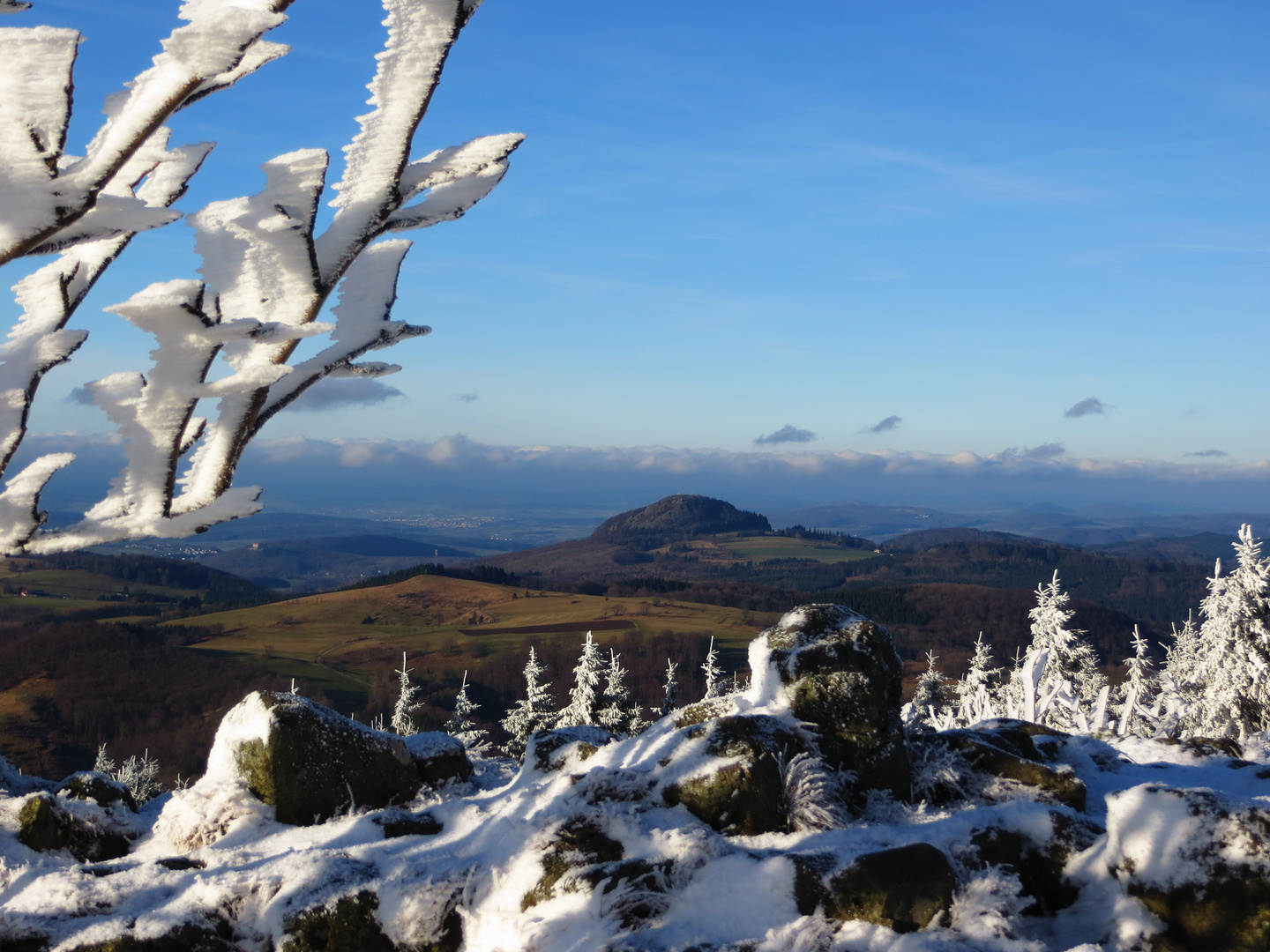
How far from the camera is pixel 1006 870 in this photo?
8375 millimetres

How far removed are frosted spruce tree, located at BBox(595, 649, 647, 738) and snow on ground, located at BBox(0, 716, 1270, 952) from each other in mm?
24535

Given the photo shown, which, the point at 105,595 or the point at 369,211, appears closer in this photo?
the point at 369,211

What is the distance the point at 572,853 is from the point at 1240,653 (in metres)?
28.5

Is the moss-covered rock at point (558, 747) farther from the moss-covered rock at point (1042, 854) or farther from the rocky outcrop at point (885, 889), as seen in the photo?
the moss-covered rock at point (1042, 854)

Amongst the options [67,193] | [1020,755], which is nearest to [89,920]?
[67,193]

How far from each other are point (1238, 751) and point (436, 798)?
1453 centimetres

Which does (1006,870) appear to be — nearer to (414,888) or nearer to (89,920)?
(414,888)

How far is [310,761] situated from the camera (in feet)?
34.9

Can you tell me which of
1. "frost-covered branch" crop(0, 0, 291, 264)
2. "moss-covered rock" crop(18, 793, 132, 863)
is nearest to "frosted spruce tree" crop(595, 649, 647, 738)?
"moss-covered rock" crop(18, 793, 132, 863)

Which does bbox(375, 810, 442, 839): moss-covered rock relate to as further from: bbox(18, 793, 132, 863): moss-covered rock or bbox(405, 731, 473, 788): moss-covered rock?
bbox(18, 793, 132, 863): moss-covered rock

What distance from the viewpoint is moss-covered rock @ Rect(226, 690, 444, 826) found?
1052 centimetres

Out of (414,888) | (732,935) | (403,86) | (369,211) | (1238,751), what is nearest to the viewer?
(403,86)

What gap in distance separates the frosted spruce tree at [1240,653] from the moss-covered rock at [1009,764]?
19.8m

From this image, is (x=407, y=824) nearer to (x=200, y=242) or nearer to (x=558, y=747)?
(x=558, y=747)
